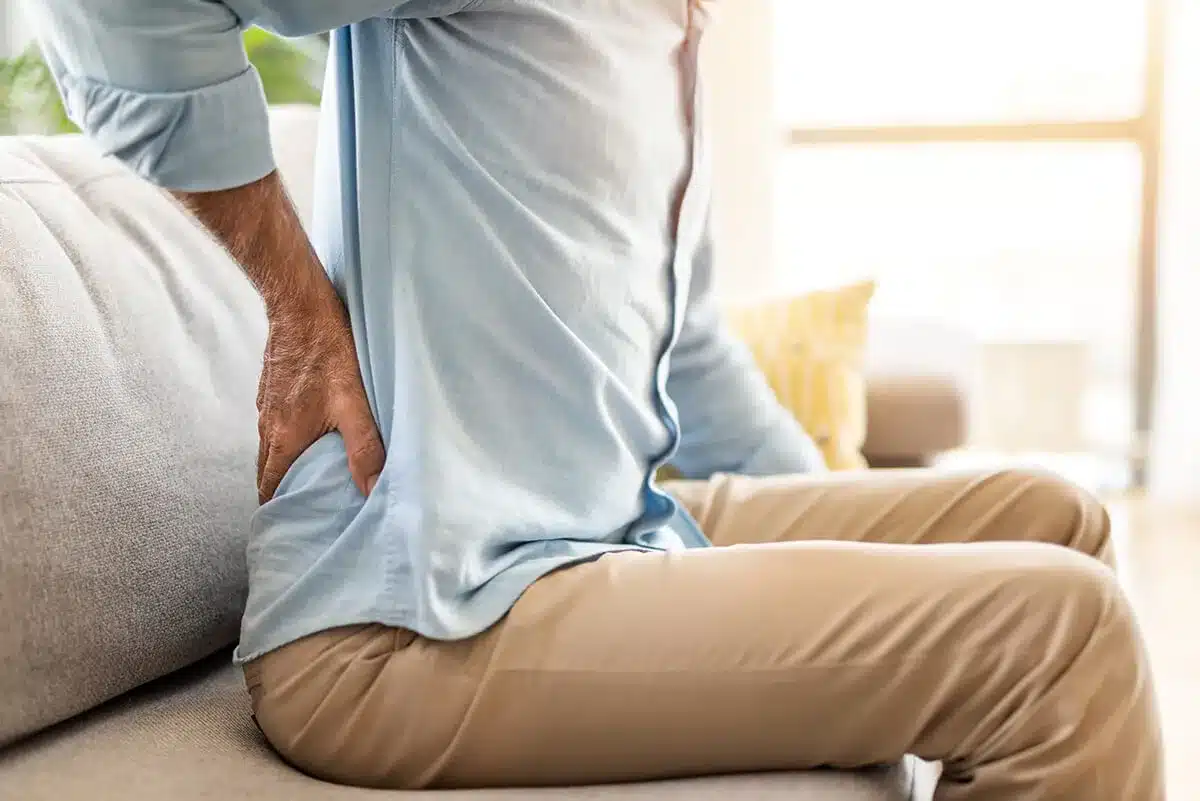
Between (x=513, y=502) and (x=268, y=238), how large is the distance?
0.26 m

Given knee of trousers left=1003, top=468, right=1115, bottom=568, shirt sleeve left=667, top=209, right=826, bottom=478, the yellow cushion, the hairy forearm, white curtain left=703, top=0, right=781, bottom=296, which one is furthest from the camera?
white curtain left=703, top=0, right=781, bottom=296

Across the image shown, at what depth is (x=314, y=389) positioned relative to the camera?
92cm

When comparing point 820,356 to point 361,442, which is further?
point 820,356

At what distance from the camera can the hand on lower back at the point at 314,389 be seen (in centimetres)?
90

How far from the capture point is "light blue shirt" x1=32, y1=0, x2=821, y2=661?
0.83 meters

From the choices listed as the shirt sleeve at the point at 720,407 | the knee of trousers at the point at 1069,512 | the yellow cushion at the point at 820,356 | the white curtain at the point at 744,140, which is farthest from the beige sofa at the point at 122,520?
the white curtain at the point at 744,140

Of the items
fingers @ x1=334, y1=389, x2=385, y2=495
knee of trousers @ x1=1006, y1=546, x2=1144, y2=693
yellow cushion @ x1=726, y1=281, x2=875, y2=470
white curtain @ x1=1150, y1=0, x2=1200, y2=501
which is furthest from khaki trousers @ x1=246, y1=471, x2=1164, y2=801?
white curtain @ x1=1150, y1=0, x2=1200, y2=501

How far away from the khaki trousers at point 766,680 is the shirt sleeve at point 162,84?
341mm

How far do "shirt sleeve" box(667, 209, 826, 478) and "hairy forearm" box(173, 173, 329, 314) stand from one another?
0.47 m

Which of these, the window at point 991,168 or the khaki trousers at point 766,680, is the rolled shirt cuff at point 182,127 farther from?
the window at point 991,168

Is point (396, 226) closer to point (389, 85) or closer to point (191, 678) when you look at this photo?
point (389, 85)

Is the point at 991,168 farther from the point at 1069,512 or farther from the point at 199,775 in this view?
A: the point at 199,775

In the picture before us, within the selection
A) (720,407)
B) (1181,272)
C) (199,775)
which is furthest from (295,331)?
(1181,272)

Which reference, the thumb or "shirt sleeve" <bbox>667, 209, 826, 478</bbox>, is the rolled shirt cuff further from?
"shirt sleeve" <bbox>667, 209, 826, 478</bbox>
